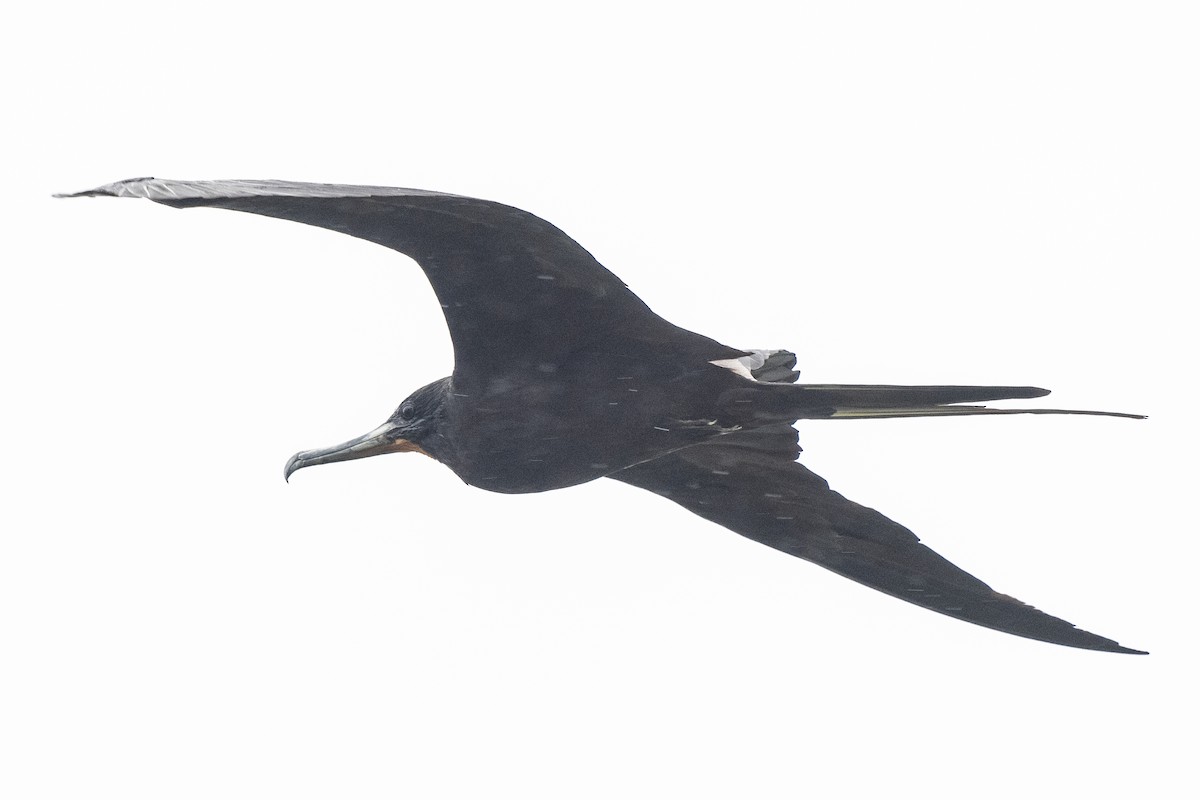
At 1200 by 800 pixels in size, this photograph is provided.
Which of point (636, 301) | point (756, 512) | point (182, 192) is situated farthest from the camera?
point (756, 512)

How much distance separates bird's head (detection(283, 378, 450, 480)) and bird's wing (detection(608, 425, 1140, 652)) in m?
0.91

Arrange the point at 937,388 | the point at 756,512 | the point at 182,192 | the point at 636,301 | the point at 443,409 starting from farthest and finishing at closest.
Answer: the point at 756,512 < the point at 443,409 < the point at 636,301 < the point at 937,388 < the point at 182,192

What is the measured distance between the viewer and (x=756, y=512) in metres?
7.43

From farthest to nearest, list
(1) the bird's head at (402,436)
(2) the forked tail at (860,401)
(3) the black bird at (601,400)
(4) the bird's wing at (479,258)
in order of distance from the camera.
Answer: (1) the bird's head at (402,436) < (3) the black bird at (601,400) < (2) the forked tail at (860,401) < (4) the bird's wing at (479,258)

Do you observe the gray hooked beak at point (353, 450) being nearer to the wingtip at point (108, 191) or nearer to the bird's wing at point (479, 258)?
the bird's wing at point (479, 258)

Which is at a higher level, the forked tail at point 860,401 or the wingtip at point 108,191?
the wingtip at point 108,191

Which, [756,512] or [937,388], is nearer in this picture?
[937,388]

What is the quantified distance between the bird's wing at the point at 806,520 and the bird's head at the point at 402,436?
0.91m

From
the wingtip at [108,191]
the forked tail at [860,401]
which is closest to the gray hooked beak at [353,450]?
the forked tail at [860,401]

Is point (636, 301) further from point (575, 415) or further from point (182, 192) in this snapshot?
point (182, 192)

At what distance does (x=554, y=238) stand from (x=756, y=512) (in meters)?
2.11

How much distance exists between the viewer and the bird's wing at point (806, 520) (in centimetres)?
713

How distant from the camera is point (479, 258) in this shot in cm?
601

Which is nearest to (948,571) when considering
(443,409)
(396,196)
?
(443,409)
